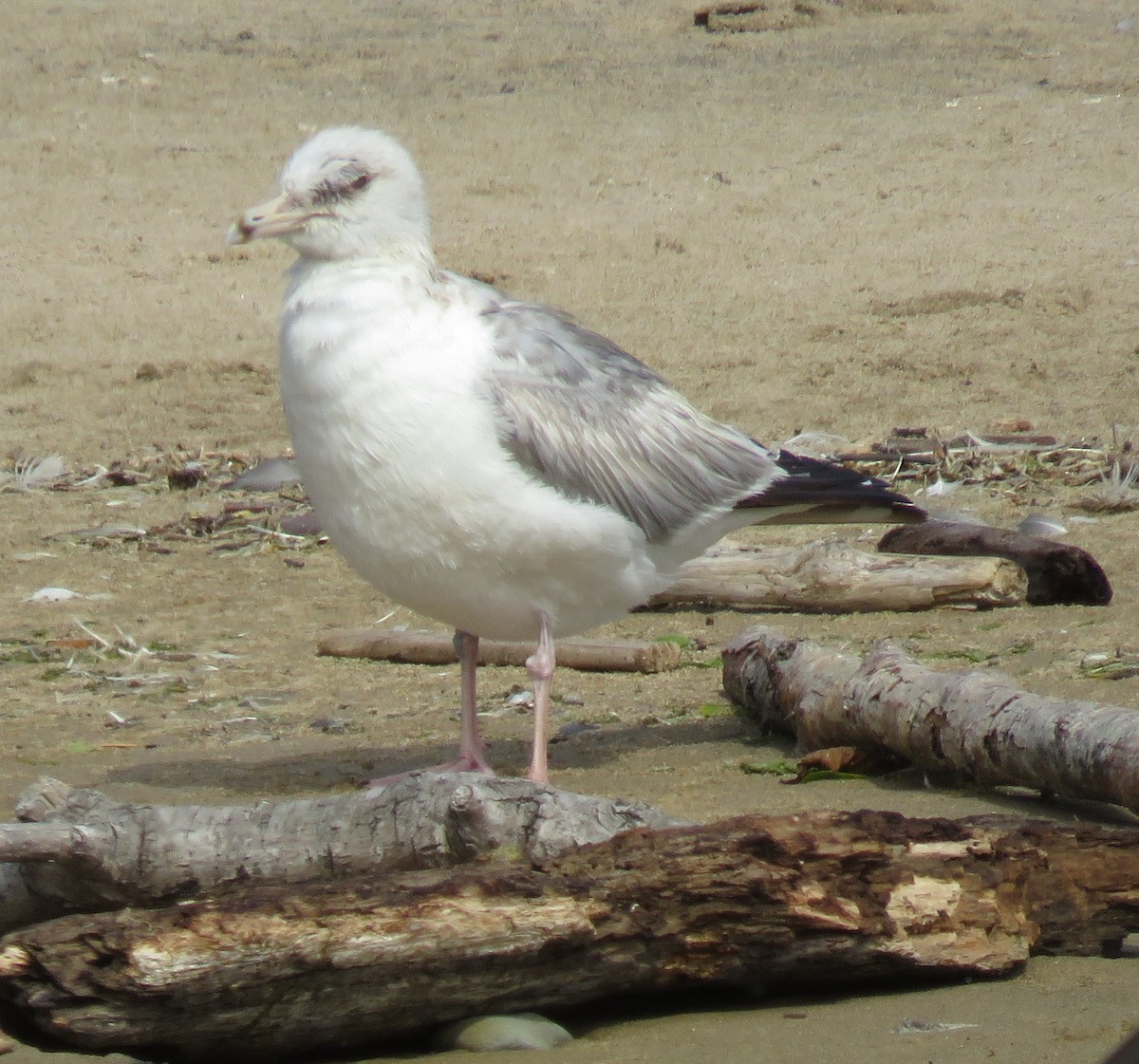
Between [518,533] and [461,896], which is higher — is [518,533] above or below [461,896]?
above

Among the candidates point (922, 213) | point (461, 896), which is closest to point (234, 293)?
point (922, 213)

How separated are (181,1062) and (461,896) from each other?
559mm

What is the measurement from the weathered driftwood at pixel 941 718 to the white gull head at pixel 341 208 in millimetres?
1637

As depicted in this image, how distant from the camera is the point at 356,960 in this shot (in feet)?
10.4

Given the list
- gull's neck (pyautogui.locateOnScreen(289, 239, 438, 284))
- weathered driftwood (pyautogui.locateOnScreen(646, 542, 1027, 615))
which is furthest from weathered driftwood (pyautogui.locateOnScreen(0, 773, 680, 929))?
weathered driftwood (pyautogui.locateOnScreen(646, 542, 1027, 615))

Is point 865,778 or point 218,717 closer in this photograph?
point 865,778

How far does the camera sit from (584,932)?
3.28 metres

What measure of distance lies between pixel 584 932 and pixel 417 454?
1.84 m

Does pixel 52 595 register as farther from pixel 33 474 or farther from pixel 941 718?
pixel 941 718

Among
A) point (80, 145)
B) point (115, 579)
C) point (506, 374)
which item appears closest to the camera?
point (506, 374)

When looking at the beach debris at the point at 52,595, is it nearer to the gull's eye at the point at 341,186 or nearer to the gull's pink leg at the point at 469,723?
the gull's pink leg at the point at 469,723

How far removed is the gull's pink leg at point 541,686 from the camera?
16.6 feet

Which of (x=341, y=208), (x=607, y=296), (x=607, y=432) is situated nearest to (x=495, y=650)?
(x=607, y=432)

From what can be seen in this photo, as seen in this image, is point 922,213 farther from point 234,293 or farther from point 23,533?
point 23,533
